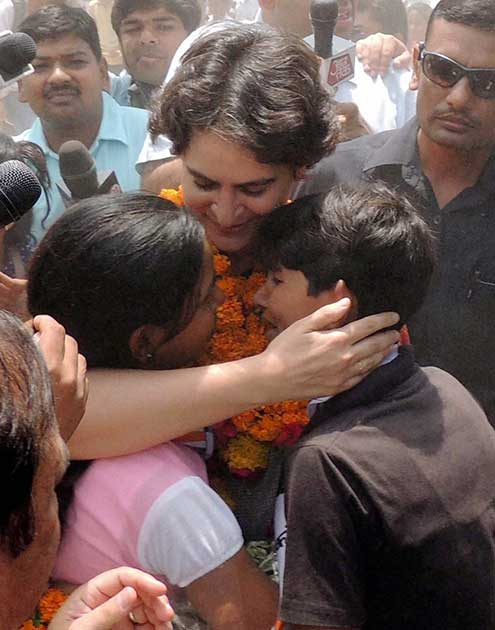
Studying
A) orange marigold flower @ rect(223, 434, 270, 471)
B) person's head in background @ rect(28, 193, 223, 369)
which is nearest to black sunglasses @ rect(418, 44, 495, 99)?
person's head in background @ rect(28, 193, 223, 369)

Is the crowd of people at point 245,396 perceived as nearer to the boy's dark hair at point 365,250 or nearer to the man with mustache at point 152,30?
the boy's dark hair at point 365,250

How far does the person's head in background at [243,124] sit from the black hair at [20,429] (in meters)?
1.11

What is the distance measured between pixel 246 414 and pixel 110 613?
763mm

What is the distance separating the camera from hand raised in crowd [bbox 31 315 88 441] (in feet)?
5.44

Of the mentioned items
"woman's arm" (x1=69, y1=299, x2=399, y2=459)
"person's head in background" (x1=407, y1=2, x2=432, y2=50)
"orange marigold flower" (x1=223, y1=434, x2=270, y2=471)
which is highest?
"woman's arm" (x1=69, y1=299, x2=399, y2=459)

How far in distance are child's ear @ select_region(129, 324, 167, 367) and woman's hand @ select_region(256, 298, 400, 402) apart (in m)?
0.22

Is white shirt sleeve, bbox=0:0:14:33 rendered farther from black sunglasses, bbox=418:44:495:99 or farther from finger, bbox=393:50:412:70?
black sunglasses, bbox=418:44:495:99

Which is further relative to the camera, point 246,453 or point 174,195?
point 174,195

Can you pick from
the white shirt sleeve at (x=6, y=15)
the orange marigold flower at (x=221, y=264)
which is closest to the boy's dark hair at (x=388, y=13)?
the white shirt sleeve at (x=6, y=15)

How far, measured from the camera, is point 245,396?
1.97m

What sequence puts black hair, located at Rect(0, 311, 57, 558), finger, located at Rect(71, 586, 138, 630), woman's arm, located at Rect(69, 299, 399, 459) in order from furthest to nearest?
woman's arm, located at Rect(69, 299, 399, 459)
finger, located at Rect(71, 586, 138, 630)
black hair, located at Rect(0, 311, 57, 558)

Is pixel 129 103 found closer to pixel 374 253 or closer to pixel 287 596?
pixel 374 253

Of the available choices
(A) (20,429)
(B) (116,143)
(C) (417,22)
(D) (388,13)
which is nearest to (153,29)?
(B) (116,143)

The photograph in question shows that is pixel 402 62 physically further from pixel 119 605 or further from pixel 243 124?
pixel 119 605
